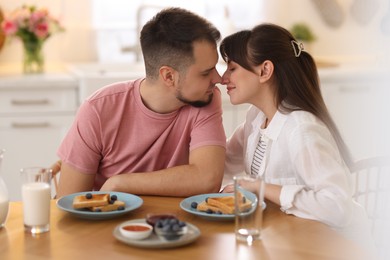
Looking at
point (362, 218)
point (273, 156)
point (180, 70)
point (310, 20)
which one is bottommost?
point (362, 218)

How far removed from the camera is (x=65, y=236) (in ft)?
4.82

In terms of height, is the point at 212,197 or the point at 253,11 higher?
the point at 253,11

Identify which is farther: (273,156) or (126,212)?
(273,156)

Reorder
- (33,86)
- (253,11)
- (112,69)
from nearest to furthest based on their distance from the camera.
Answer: (33,86) → (112,69) → (253,11)

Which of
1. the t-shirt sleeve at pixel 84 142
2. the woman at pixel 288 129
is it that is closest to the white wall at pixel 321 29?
the woman at pixel 288 129

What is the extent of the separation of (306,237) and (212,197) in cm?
30

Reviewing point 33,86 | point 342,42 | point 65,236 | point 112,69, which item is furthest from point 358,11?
point 65,236

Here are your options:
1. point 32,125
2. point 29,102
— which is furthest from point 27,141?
point 29,102

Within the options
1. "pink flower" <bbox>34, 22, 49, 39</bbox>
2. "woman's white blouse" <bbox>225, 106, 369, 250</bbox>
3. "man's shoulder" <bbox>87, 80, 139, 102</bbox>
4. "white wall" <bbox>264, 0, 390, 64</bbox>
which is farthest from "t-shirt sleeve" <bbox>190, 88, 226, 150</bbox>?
"white wall" <bbox>264, 0, 390, 64</bbox>

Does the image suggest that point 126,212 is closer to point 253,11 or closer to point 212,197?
point 212,197

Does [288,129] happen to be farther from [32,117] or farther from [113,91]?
[32,117]

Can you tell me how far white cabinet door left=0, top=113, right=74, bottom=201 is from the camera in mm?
Result: 3387

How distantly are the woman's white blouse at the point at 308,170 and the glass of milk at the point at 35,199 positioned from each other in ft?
1.87

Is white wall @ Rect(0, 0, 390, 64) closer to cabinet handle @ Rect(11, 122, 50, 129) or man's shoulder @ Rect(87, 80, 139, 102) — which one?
cabinet handle @ Rect(11, 122, 50, 129)
